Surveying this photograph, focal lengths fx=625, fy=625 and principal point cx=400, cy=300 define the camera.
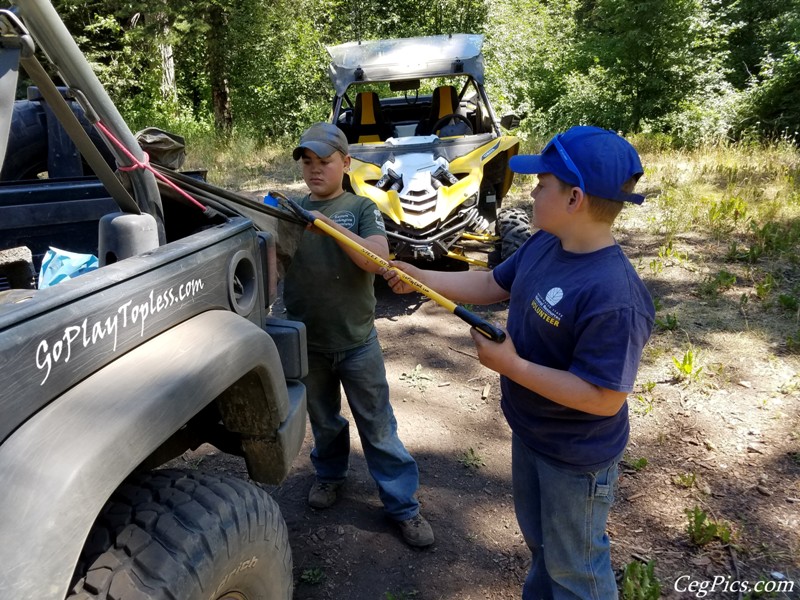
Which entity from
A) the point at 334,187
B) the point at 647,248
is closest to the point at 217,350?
the point at 334,187

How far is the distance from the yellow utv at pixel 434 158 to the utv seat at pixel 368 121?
0.04ft

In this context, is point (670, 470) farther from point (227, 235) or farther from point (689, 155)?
point (689, 155)

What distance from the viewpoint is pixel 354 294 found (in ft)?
8.01

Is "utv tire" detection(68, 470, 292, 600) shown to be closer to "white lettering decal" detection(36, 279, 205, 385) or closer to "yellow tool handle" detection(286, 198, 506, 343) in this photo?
"white lettering decal" detection(36, 279, 205, 385)

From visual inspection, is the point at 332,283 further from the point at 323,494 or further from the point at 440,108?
the point at 440,108

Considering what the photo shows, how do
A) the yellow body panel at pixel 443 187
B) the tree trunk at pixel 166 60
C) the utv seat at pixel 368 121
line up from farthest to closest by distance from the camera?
the tree trunk at pixel 166 60, the utv seat at pixel 368 121, the yellow body panel at pixel 443 187

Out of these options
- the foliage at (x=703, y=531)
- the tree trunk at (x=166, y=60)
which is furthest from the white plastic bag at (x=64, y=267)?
the tree trunk at (x=166, y=60)

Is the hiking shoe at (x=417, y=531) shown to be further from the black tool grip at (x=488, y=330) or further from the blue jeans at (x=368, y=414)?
the black tool grip at (x=488, y=330)

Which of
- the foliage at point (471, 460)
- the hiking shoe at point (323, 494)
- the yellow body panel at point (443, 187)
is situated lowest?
the foliage at point (471, 460)

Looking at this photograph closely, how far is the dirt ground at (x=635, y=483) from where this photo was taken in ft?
7.97

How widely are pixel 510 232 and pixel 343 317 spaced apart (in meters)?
3.21

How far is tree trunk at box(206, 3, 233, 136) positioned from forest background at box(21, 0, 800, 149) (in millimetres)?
28

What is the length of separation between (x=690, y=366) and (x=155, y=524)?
334cm

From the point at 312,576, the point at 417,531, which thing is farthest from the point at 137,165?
the point at 417,531
